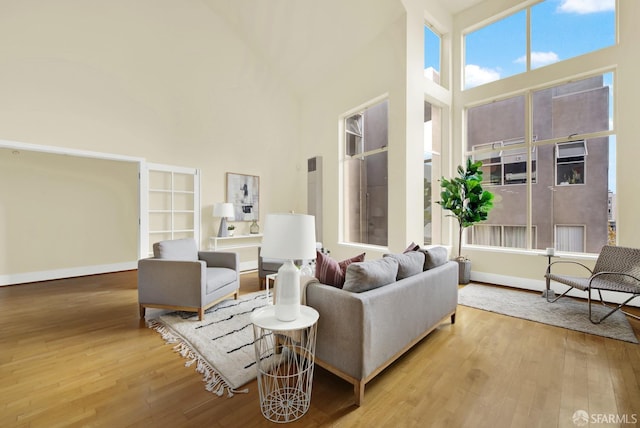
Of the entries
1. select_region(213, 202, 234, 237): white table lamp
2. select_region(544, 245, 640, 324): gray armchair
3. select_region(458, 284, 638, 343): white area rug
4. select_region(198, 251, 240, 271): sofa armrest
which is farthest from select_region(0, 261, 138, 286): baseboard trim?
select_region(544, 245, 640, 324): gray armchair

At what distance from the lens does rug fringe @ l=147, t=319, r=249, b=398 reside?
1.89 metres

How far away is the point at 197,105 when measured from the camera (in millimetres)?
5418

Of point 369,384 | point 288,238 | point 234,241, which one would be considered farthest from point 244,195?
point 369,384

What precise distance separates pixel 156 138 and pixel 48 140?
4.66ft

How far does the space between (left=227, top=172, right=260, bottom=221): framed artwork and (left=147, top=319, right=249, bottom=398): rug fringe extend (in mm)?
3207

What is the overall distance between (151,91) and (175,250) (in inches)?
127

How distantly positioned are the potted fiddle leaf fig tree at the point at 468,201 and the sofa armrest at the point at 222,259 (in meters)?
3.56

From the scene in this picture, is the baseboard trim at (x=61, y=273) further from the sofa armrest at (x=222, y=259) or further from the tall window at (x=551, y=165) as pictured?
the tall window at (x=551, y=165)

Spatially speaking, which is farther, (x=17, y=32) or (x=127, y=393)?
(x=17, y=32)

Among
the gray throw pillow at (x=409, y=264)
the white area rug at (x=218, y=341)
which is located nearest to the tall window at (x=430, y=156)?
the gray throw pillow at (x=409, y=264)

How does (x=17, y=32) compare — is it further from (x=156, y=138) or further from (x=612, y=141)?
(x=612, y=141)

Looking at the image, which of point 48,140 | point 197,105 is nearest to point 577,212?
point 197,105

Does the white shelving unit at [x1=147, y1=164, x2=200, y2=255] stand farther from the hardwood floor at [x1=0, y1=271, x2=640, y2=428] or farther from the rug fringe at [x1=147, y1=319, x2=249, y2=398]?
the rug fringe at [x1=147, y1=319, x2=249, y2=398]

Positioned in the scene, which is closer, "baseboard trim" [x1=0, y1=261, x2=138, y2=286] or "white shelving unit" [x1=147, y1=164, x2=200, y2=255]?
"baseboard trim" [x1=0, y1=261, x2=138, y2=286]
